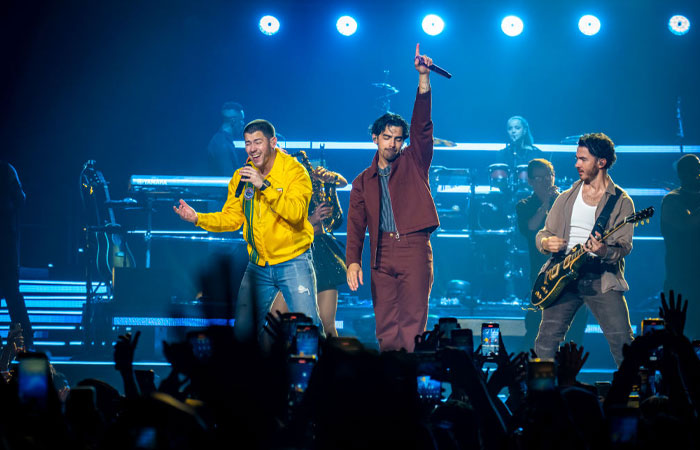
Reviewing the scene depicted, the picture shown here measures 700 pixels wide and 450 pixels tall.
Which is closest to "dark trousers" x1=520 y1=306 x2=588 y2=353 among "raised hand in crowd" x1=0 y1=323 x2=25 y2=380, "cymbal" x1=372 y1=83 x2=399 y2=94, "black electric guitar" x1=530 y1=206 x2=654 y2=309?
"black electric guitar" x1=530 y1=206 x2=654 y2=309

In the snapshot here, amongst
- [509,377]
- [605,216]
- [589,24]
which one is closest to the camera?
[509,377]

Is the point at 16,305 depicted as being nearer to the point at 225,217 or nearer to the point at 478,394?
the point at 225,217

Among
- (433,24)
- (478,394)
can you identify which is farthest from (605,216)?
(433,24)

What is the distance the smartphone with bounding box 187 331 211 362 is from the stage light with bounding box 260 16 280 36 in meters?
9.02

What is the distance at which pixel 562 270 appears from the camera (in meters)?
5.33

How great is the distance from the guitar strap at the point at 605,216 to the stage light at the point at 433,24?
600 centimetres

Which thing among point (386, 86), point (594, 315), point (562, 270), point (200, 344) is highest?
point (386, 86)

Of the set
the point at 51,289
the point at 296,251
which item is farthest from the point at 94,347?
the point at 296,251

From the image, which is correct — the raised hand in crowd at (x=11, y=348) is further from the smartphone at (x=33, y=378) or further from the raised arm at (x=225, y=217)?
the smartphone at (x=33, y=378)

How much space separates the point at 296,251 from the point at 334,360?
3582 mm

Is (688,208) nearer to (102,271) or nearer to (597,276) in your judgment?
(597,276)

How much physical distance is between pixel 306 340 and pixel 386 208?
3481 mm

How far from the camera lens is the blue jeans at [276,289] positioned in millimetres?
5266

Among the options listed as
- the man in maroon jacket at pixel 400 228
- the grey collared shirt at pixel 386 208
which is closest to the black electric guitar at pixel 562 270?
the man in maroon jacket at pixel 400 228
